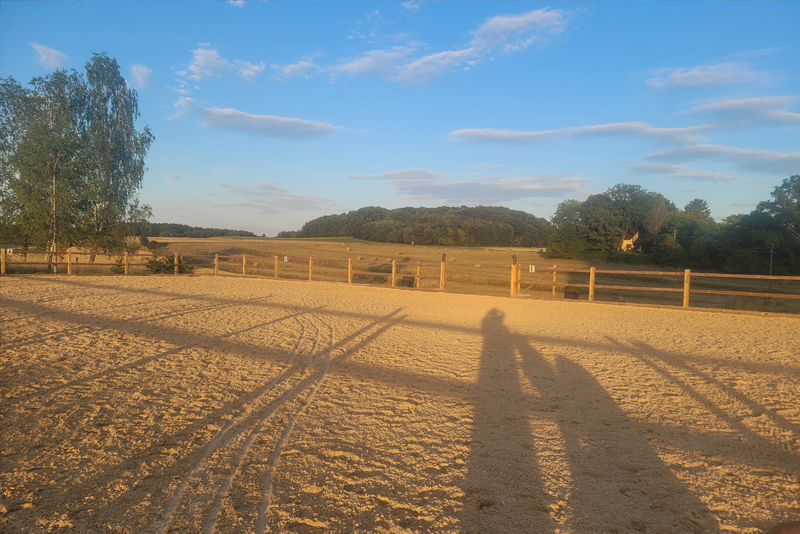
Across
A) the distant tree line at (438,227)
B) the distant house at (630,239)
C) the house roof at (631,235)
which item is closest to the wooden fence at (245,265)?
the distant house at (630,239)

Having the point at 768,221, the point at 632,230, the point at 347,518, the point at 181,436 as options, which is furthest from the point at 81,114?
the point at 632,230

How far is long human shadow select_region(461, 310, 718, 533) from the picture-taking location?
2.48 m

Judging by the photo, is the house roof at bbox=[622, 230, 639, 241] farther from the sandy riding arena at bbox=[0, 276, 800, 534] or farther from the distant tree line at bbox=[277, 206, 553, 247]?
the sandy riding arena at bbox=[0, 276, 800, 534]

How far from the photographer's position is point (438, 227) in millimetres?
77812

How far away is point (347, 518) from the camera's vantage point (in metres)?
2.47

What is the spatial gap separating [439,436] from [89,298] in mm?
11127

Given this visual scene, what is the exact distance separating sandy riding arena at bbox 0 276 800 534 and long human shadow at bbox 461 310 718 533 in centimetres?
2

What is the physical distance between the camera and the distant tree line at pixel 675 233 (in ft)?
84.8

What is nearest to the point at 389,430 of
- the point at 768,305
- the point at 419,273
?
the point at 419,273

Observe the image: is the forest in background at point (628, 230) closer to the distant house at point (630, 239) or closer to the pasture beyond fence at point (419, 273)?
the distant house at point (630, 239)

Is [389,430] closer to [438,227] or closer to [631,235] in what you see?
[631,235]

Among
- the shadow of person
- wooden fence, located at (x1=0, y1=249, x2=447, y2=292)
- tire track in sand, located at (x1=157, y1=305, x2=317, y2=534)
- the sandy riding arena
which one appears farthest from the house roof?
tire track in sand, located at (x1=157, y1=305, x2=317, y2=534)

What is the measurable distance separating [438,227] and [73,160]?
6255cm

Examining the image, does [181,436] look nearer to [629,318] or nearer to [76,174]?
[629,318]
